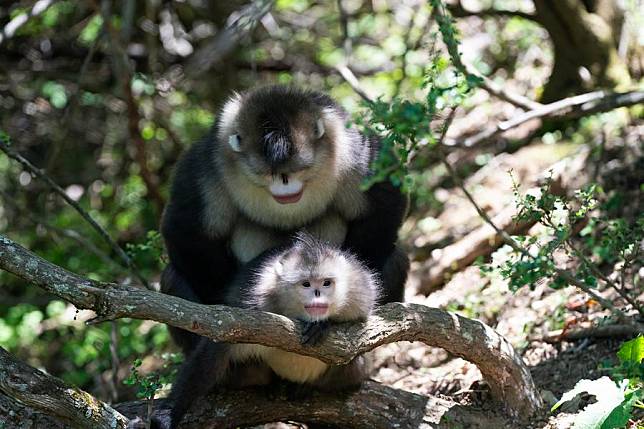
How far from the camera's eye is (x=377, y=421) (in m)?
5.01

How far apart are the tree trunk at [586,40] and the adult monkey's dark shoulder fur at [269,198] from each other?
10.3 ft

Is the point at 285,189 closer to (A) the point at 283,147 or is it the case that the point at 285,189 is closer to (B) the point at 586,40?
(A) the point at 283,147

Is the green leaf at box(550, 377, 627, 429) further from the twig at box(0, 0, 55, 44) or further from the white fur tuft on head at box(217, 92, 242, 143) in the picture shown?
the twig at box(0, 0, 55, 44)

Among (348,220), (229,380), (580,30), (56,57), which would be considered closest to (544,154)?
A: (580,30)

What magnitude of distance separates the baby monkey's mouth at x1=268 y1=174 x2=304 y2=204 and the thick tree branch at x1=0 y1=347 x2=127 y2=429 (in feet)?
5.04

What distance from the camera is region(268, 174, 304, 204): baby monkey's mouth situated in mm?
5004

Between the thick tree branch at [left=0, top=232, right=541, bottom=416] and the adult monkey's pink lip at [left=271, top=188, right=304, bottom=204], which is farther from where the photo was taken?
the adult monkey's pink lip at [left=271, top=188, right=304, bottom=204]

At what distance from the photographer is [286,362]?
487 cm

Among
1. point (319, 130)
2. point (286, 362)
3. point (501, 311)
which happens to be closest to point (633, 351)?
point (286, 362)

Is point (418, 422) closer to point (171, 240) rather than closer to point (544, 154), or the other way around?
point (171, 240)

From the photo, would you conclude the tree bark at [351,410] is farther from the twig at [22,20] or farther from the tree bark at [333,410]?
the twig at [22,20]

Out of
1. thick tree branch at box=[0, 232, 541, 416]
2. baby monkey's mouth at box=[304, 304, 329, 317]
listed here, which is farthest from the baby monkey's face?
thick tree branch at box=[0, 232, 541, 416]

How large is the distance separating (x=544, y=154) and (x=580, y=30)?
1107 millimetres

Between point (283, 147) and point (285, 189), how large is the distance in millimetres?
237
